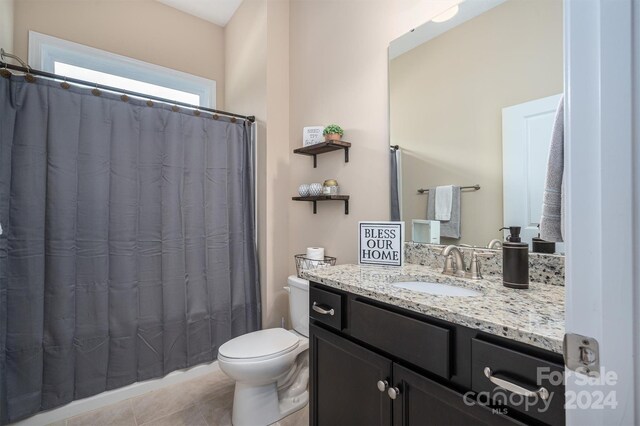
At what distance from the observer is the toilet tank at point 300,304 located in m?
1.79

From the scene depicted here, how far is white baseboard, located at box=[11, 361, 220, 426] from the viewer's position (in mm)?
1603

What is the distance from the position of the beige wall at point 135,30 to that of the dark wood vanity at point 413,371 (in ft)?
7.83

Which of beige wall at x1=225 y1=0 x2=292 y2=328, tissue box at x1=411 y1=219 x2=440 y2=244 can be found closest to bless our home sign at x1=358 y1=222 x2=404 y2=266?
tissue box at x1=411 y1=219 x2=440 y2=244

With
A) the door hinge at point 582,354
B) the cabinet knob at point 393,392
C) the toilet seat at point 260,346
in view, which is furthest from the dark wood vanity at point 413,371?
the toilet seat at point 260,346

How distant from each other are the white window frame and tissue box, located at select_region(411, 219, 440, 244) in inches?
84.1

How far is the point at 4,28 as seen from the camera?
5.44ft

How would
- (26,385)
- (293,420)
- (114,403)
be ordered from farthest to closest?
1. (114,403)
2. (293,420)
3. (26,385)

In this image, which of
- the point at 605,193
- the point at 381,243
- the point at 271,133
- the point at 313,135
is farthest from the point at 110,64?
the point at 605,193

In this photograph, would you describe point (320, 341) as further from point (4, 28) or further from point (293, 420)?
point (4, 28)

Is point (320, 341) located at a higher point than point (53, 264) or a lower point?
lower

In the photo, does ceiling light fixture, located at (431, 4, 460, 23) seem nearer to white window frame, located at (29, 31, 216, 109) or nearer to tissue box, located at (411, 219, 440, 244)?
tissue box, located at (411, 219, 440, 244)

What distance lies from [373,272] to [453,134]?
74 cm

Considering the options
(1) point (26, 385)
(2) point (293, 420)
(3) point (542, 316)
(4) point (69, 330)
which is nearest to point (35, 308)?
(4) point (69, 330)

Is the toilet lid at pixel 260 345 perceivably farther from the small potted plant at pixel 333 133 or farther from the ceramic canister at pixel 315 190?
the small potted plant at pixel 333 133
